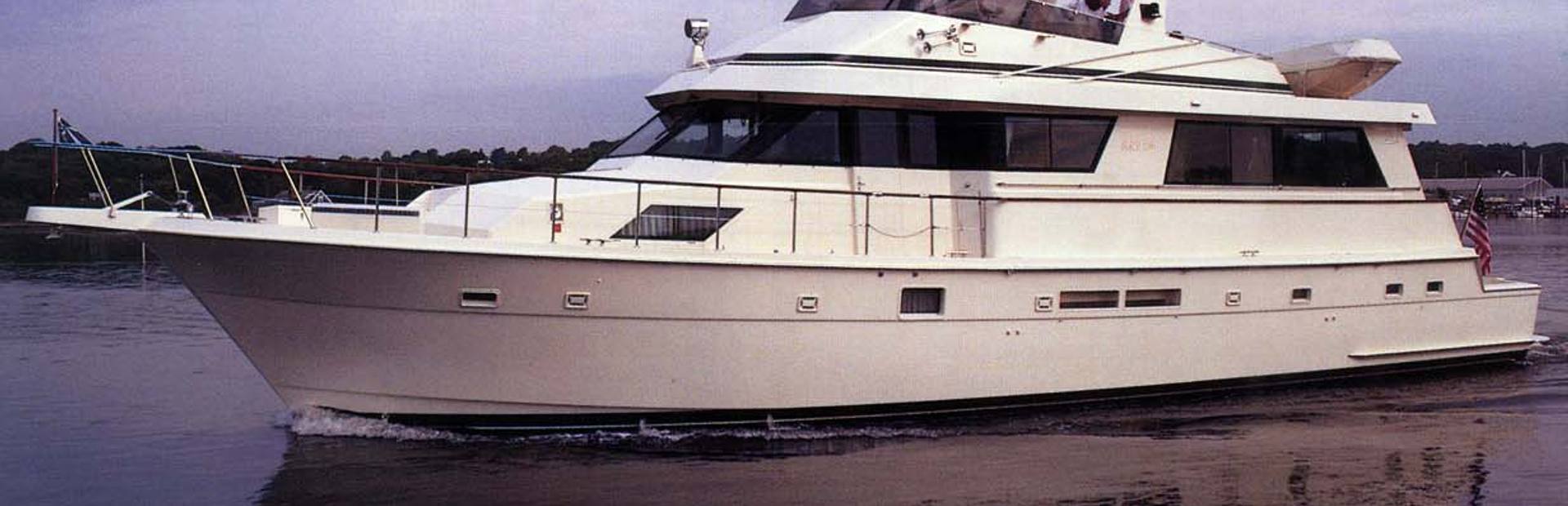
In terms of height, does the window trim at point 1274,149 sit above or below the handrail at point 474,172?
above

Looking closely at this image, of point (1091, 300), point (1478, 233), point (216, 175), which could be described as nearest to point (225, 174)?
point (216, 175)

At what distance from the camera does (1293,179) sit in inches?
503

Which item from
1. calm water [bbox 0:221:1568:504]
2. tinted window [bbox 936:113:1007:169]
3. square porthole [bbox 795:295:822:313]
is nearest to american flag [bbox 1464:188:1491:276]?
calm water [bbox 0:221:1568:504]

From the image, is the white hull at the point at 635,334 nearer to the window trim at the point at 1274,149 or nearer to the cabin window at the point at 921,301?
the cabin window at the point at 921,301

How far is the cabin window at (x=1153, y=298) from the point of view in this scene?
11469 mm

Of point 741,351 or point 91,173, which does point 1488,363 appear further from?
point 91,173

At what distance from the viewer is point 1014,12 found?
39.0 feet

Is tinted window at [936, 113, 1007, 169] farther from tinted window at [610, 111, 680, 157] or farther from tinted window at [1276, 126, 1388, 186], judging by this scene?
tinted window at [1276, 126, 1388, 186]

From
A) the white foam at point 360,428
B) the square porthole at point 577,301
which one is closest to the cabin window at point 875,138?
the square porthole at point 577,301

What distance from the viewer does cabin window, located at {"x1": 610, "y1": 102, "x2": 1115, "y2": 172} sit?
36.0ft

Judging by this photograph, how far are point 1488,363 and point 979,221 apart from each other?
637cm

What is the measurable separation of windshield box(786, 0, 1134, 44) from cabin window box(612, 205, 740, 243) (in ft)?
8.42

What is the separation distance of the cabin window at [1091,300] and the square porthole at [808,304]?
212 cm

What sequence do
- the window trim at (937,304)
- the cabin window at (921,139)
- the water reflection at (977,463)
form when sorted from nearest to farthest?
the water reflection at (977,463)
the window trim at (937,304)
the cabin window at (921,139)
